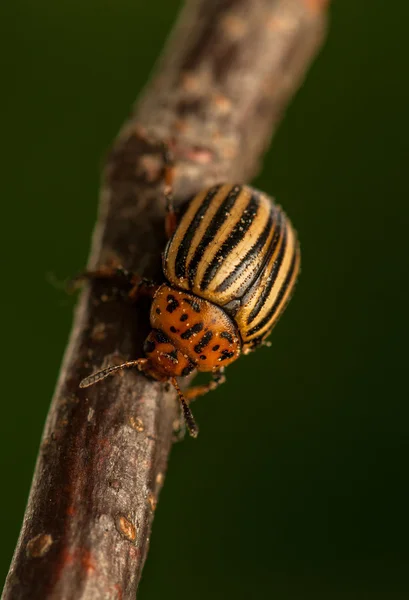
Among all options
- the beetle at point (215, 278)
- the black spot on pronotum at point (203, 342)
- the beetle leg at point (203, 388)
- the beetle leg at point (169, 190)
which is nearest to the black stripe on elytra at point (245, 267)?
the beetle at point (215, 278)

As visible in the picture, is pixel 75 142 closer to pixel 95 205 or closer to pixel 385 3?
pixel 95 205

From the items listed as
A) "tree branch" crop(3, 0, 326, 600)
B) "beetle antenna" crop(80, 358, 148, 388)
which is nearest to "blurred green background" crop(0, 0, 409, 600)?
"tree branch" crop(3, 0, 326, 600)

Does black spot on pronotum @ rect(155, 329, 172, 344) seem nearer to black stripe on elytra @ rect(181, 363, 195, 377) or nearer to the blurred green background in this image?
black stripe on elytra @ rect(181, 363, 195, 377)

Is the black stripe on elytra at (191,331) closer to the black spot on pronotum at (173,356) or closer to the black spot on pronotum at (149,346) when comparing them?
the black spot on pronotum at (173,356)

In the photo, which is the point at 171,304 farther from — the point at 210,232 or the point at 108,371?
the point at 108,371

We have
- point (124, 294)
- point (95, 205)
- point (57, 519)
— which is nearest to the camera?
point (57, 519)

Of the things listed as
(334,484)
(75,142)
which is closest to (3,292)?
(75,142)
